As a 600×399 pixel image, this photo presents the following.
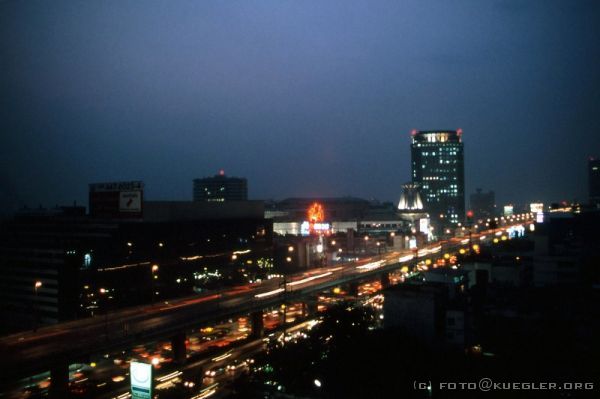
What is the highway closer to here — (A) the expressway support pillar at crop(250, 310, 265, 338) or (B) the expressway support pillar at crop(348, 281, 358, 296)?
(A) the expressway support pillar at crop(250, 310, 265, 338)

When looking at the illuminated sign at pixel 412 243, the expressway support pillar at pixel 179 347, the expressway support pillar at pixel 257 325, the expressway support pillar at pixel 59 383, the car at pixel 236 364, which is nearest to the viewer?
the expressway support pillar at pixel 59 383

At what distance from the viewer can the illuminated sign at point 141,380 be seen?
671 inches

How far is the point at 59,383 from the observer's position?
75.4 ft

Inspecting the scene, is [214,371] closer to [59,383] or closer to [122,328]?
[122,328]

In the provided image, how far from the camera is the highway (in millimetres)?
22422

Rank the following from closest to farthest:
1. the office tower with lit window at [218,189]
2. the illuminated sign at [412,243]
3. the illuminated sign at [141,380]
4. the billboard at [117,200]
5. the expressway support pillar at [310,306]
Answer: the illuminated sign at [141,380] < the expressway support pillar at [310,306] < the billboard at [117,200] < the illuminated sign at [412,243] < the office tower with lit window at [218,189]

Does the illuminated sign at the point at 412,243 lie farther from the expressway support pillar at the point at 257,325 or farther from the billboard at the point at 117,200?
the expressway support pillar at the point at 257,325

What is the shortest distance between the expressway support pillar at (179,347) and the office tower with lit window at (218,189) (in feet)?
521

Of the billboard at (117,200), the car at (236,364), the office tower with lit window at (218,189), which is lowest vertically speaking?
the car at (236,364)

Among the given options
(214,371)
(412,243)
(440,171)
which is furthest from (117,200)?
(440,171)

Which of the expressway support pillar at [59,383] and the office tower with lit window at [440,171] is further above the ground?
the office tower with lit window at [440,171]

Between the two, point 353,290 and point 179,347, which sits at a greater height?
point 179,347

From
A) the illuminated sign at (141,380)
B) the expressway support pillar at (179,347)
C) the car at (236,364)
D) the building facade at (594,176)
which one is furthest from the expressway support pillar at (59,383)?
the building facade at (594,176)

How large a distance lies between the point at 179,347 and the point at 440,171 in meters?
146
